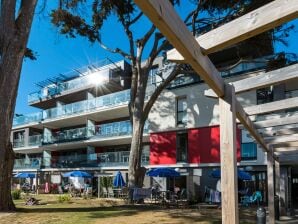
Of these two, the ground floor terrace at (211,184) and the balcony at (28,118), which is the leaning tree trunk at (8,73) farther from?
the balcony at (28,118)

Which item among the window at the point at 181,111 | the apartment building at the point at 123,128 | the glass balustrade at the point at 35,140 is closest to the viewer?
the apartment building at the point at 123,128

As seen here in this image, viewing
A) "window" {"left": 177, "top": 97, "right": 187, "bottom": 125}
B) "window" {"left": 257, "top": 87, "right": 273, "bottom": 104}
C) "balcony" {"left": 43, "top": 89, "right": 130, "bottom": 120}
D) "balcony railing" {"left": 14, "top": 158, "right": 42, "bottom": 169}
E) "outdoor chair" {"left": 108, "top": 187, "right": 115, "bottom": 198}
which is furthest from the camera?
"balcony railing" {"left": 14, "top": 158, "right": 42, "bottom": 169}

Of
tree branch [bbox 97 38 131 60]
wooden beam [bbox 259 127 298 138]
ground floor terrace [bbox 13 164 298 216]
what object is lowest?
ground floor terrace [bbox 13 164 298 216]

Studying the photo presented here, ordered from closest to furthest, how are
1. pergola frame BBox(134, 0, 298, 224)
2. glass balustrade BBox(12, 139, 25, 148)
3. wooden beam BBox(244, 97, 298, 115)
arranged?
pergola frame BBox(134, 0, 298, 224)
wooden beam BBox(244, 97, 298, 115)
glass balustrade BBox(12, 139, 25, 148)

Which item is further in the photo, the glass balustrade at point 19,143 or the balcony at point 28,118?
the glass balustrade at point 19,143

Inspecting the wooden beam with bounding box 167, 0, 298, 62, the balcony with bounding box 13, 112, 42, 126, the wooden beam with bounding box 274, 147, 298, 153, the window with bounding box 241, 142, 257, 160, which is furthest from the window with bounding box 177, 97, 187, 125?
the wooden beam with bounding box 167, 0, 298, 62

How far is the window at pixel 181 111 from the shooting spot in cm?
2752

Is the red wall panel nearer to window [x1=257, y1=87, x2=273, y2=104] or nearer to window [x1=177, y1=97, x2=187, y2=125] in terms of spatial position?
window [x1=177, y1=97, x2=187, y2=125]

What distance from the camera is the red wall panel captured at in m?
27.6

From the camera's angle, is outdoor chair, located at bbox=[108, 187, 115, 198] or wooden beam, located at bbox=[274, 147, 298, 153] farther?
outdoor chair, located at bbox=[108, 187, 115, 198]

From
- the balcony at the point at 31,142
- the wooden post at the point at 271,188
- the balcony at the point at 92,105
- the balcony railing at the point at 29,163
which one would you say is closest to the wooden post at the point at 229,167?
the wooden post at the point at 271,188

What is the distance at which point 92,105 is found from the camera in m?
35.1

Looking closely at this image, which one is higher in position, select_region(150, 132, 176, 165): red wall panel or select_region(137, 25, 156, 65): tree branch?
select_region(137, 25, 156, 65): tree branch

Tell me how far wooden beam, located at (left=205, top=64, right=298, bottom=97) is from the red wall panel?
69.0 ft
